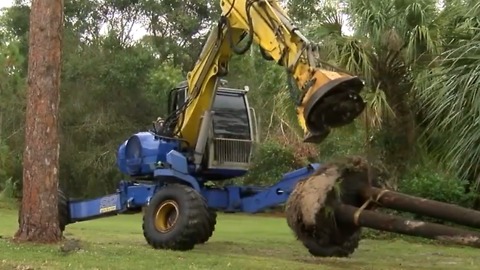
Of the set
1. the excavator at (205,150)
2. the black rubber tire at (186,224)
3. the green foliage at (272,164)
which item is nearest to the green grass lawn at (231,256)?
the black rubber tire at (186,224)

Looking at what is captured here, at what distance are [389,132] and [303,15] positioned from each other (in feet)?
65.3

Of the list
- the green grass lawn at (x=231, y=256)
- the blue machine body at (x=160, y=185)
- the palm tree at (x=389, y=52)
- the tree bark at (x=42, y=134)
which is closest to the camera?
the green grass lawn at (x=231, y=256)

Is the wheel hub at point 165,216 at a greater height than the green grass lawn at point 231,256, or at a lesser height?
greater

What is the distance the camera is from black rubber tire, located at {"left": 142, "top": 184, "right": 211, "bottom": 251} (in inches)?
521

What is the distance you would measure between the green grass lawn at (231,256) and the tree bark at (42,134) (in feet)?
1.38

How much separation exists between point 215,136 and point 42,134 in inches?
137

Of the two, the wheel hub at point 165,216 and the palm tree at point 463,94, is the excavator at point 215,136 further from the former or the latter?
the palm tree at point 463,94

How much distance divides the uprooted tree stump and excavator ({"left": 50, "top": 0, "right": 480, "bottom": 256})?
5.54 metres

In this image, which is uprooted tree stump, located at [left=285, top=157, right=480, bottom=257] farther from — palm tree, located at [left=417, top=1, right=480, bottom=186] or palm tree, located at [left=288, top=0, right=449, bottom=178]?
palm tree, located at [left=288, top=0, right=449, bottom=178]

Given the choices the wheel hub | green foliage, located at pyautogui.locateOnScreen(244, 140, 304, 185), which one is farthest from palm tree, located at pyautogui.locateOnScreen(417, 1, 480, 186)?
green foliage, located at pyautogui.locateOnScreen(244, 140, 304, 185)

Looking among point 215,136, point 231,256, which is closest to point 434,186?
point 215,136

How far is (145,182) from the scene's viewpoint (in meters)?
15.7

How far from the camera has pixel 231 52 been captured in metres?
14.5

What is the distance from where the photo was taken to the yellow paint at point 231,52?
11315 millimetres
